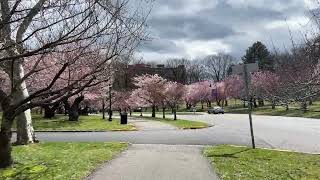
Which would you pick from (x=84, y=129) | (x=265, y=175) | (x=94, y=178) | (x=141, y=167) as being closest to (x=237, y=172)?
(x=265, y=175)

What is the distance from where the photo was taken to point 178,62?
138250 mm

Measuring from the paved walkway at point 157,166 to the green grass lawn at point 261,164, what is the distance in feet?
1.42

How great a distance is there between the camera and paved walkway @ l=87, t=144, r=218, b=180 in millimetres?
12391

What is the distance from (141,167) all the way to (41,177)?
9.52 ft

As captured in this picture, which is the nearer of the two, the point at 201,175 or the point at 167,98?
the point at 201,175

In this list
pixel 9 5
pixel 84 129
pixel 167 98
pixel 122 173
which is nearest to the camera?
pixel 9 5

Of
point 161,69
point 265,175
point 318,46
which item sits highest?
point 161,69

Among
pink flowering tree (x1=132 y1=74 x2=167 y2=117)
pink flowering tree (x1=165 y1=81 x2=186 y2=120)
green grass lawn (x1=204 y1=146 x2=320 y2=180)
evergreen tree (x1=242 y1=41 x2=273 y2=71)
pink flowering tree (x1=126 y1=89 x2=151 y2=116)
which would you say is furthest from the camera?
pink flowering tree (x1=126 y1=89 x2=151 y2=116)

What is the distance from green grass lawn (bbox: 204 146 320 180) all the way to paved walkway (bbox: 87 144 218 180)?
1.42 feet

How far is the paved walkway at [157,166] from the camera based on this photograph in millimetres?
12391

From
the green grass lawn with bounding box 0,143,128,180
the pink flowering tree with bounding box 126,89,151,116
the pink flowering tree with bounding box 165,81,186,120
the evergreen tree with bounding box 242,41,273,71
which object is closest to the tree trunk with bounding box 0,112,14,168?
the green grass lawn with bounding box 0,143,128,180

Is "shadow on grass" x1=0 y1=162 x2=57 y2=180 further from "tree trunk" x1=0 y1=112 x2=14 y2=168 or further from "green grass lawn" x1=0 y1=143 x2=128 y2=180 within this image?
"tree trunk" x1=0 y1=112 x2=14 y2=168

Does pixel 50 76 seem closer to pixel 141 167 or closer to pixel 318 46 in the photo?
pixel 141 167

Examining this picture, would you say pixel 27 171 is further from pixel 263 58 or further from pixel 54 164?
pixel 263 58
